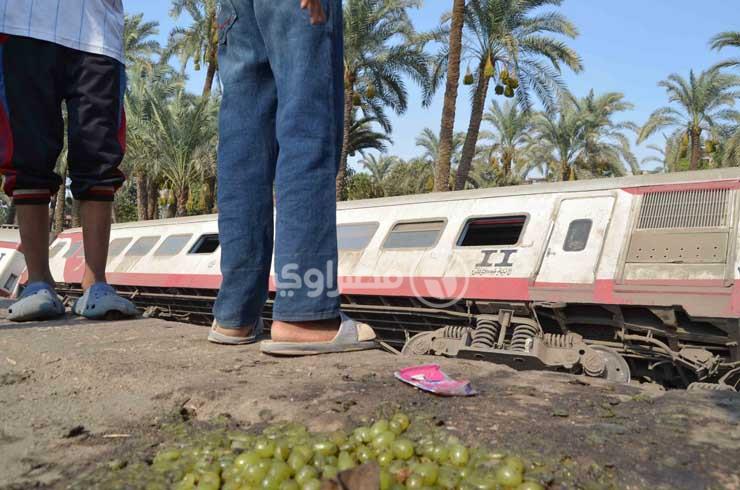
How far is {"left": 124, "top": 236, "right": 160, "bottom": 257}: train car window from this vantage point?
37.3ft

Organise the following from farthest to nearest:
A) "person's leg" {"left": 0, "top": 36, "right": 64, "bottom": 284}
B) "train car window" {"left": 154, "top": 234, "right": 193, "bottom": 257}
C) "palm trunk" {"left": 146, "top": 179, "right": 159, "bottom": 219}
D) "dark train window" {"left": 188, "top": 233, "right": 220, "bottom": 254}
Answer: "palm trunk" {"left": 146, "top": 179, "right": 159, "bottom": 219} → "train car window" {"left": 154, "top": 234, "right": 193, "bottom": 257} → "dark train window" {"left": 188, "top": 233, "right": 220, "bottom": 254} → "person's leg" {"left": 0, "top": 36, "right": 64, "bottom": 284}

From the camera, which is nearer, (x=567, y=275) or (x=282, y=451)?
(x=282, y=451)

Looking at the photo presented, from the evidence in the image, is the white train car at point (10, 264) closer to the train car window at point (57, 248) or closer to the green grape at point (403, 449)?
the train car window at point (57, 248)

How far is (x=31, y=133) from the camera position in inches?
120

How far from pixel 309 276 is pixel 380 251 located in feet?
19.4

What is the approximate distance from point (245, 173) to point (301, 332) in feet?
2.63

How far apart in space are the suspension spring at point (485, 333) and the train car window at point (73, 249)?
9.59m

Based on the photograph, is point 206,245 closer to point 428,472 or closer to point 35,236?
point 35,236

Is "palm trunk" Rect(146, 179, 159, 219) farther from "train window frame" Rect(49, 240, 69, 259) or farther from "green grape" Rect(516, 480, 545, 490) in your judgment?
"green grape" Rect(516, 480, 545, 490)

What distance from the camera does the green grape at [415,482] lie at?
3.69 feet

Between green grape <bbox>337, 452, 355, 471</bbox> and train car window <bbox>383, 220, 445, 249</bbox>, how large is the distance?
21.4 feet

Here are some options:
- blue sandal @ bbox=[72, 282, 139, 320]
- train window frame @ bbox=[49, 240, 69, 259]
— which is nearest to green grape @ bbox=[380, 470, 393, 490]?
blue sandal @ bbox=[72, 282, 139, 320]

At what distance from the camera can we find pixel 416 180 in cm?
4047

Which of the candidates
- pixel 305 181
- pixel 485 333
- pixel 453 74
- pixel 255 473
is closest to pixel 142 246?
pixel 485 333
